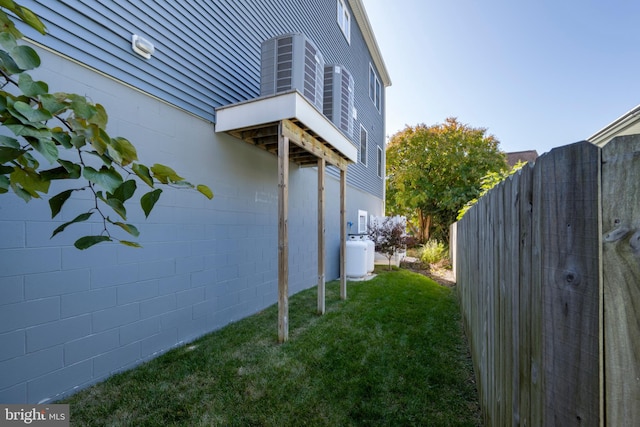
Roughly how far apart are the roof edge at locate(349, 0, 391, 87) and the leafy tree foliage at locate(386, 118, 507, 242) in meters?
3.55

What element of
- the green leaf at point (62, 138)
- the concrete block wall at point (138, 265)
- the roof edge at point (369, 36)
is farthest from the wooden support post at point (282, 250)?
the roof edge at point (369, 36)

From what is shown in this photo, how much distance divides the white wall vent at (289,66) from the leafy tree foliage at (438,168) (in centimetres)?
1075

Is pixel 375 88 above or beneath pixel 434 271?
above

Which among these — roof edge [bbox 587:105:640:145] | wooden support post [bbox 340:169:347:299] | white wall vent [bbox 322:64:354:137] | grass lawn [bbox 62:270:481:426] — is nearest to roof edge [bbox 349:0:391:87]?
white wall vent [bbox 322:64:354:137]

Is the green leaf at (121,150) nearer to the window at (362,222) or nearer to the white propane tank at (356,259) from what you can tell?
the white propane tank at (356,259)

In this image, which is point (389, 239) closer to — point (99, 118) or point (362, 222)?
point (362, 222)

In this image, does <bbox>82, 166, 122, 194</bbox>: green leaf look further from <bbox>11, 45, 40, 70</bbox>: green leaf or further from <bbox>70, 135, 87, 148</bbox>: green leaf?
<bbox>11, 45, 40, 70</bbox>: green leaf

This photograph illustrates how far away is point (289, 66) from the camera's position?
407 cm

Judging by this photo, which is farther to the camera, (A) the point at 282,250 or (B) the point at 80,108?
(A) the point at 282,250

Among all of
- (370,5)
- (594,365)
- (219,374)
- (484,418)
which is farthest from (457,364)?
(370,5)

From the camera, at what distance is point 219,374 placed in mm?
2699

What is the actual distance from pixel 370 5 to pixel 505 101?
5893mm

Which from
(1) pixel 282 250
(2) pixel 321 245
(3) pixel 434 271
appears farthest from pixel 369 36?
(1) pixel 282 250

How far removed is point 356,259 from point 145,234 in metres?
5.01
